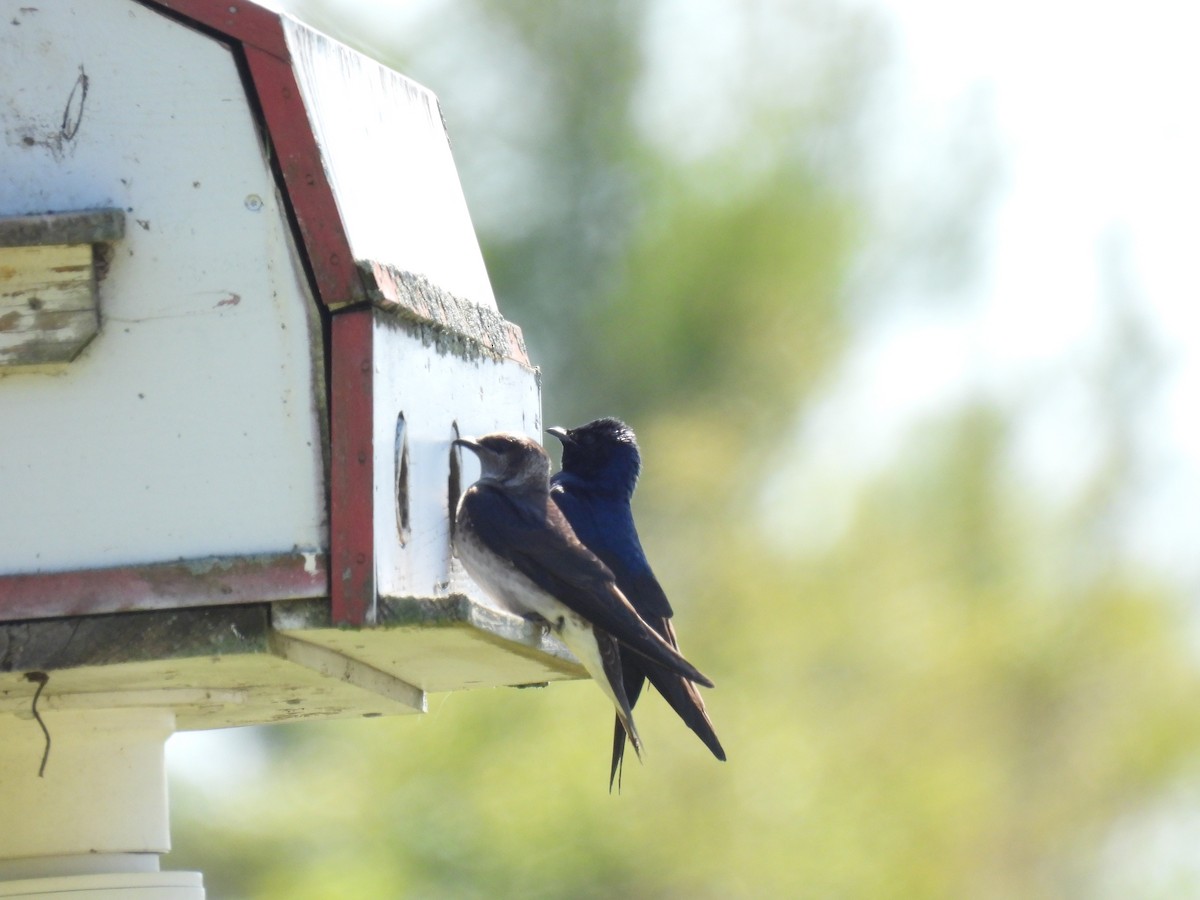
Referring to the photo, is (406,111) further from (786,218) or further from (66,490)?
(786,218)

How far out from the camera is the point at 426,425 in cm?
360

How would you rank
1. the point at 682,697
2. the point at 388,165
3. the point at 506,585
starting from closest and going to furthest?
the point at 388,165
the point at 506,585
the point at 682,697

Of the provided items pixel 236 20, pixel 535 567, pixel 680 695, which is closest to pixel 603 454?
pixel 680 695

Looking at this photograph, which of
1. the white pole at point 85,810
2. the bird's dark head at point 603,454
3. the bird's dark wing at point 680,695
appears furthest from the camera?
the bird's dark head at point 603,454

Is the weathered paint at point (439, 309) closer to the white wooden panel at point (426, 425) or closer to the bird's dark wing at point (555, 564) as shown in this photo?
the white wooden panel at point (426, 425)

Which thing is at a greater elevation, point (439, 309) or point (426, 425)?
point (439, 309)

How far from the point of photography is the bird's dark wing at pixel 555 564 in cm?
382

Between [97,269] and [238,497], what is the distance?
418 millimetres

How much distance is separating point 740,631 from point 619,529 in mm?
3773

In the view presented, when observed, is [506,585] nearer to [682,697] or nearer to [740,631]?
[682,697]

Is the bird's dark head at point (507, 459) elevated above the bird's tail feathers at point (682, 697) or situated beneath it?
elevated above

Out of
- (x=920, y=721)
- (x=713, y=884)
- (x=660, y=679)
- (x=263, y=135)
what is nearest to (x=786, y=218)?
(x=920, y=721)

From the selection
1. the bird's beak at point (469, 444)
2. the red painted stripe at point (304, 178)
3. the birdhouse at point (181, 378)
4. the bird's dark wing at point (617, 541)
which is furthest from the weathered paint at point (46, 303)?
the bird's dark wing at point (617, 541)

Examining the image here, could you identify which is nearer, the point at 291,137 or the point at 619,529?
the point at 291,137
